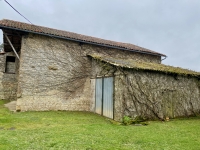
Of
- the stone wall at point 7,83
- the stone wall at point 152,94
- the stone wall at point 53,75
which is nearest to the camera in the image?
the stone wall at point 152,94

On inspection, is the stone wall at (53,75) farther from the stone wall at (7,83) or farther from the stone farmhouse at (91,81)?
the stone wall at (7,83)

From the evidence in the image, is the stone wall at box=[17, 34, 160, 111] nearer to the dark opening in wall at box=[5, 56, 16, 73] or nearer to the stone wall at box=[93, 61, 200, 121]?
the stone wall at box=[93, 61, 200, 121]

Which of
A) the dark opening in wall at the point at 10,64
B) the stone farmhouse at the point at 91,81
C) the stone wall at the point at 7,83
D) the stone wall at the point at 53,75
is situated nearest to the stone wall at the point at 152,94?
the stone farmhouse at the point at 91,81

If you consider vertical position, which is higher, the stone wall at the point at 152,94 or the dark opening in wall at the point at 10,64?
the dark opening in wall at the point at 10,64

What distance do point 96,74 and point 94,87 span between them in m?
0.85

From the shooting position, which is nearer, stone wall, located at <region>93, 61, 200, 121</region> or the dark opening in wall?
stone wall, located at <region>93, 61, 200, 121</region>

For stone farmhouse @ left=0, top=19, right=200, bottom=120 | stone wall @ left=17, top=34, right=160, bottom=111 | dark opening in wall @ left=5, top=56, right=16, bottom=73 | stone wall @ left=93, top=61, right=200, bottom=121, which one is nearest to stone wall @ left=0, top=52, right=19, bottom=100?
dark opening in wall @ left=5, top=56, right=16, bottom=73

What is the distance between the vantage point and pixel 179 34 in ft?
98.8

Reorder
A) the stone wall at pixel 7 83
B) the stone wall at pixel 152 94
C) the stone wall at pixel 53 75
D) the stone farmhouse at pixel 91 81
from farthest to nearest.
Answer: the stone wall at pixel 7 83 → the stone wall at pixel 53 75 → the stone farmhouse at pixel 91 81 → the stone wall at pixel 152 94

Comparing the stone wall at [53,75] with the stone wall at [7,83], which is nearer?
the stone wall at [53,75]

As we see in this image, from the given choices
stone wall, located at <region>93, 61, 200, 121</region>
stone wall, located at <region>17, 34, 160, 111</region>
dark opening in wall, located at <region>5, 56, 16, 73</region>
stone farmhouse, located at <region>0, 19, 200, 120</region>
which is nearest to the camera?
stone wall, located at <region>93, 61, 200, 121</region>

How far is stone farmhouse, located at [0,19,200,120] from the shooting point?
860 centimetres

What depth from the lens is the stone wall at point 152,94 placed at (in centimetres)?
837

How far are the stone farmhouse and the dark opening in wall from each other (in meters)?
4.06
